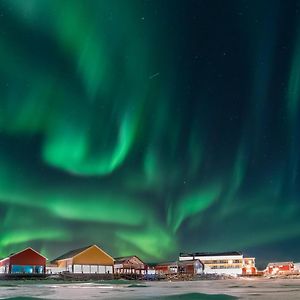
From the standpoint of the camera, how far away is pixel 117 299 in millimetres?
33688

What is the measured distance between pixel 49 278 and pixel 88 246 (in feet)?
48.5

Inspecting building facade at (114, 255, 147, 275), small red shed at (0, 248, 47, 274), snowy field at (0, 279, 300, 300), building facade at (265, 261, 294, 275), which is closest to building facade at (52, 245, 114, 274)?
small red shed at (0, 248, 47, 274)

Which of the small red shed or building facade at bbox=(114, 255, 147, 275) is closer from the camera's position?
the small red shed

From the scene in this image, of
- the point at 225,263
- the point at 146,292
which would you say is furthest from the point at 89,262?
the point at 225,263

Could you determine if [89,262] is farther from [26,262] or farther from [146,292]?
[146,292]

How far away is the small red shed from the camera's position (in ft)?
324

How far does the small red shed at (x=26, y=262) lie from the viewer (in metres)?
98.9

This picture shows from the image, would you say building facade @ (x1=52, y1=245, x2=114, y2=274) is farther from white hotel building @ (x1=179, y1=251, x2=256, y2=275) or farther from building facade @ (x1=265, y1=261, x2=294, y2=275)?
building facade @ (x1=265, y1=261, x2=294, y2=275)

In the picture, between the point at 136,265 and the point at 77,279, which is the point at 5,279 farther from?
the point at 136,265

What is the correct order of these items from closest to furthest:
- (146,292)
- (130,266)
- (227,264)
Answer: (146,292) → (130,266) → (227,264)

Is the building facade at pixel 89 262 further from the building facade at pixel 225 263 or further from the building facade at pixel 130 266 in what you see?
the building facade at pixel 225 263

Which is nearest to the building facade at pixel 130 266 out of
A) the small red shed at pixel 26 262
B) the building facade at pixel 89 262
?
the building facade at pixel 89 262

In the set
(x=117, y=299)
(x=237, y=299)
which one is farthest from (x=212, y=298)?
(x=117, y=299)

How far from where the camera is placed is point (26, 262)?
327ft
